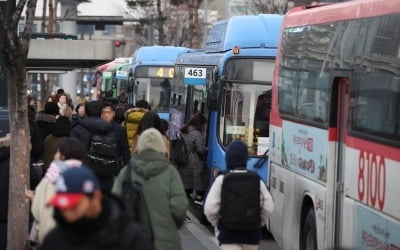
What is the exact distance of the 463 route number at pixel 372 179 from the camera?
23.8 ft

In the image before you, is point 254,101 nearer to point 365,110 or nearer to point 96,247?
point 365,110

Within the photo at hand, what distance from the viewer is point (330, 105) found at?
8930mm

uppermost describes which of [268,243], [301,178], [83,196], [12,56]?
[12,56]

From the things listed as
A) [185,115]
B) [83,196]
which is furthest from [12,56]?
[185,115]

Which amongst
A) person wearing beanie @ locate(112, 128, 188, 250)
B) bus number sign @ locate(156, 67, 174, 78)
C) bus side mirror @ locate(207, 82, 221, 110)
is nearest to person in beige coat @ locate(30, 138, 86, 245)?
person wearing beanie @ locate(112, 128, 188, 250)

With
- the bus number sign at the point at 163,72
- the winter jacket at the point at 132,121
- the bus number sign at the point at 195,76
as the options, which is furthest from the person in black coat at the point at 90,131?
the bus number sign at the point at 163,72

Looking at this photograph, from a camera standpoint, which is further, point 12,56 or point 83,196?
point 12,56

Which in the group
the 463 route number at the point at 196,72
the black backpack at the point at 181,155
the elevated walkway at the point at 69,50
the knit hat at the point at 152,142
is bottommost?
the black backpack at the point at 181,155

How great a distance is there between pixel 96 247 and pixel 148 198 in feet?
9.51

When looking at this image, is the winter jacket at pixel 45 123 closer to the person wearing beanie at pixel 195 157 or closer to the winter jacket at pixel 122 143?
the winter jacket at pixel 122 143

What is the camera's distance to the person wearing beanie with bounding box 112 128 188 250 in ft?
22.2

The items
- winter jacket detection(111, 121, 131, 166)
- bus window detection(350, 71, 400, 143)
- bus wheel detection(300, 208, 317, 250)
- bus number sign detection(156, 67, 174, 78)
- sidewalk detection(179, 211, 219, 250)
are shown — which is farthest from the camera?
bus number sign detection(156, 67, 174, 78)

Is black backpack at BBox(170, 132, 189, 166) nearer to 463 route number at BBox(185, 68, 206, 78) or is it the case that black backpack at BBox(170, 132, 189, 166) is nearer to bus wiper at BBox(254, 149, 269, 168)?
bus wiper at BBox(254, 149, 269, 168)

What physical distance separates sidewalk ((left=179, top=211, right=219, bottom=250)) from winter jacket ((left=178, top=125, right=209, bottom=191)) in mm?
700
